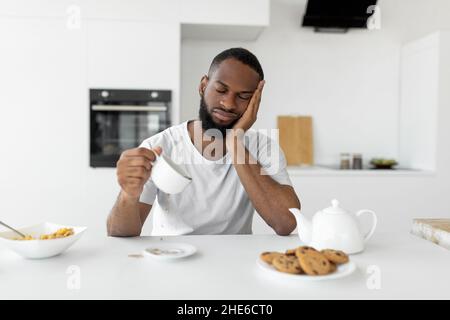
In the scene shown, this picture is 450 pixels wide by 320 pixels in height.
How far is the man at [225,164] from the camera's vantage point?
144cm

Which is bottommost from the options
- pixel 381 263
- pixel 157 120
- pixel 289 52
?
pixel 381 263

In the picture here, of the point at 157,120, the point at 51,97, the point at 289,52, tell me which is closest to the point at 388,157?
the point at 289,52

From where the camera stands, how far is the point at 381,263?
3.33 feet

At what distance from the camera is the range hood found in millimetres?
3217

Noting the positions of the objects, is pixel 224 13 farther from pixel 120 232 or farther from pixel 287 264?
pixel 287 264

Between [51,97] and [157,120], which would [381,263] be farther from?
[51,97]

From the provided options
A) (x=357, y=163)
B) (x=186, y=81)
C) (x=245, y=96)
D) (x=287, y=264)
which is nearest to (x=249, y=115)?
(x=245, y=96)

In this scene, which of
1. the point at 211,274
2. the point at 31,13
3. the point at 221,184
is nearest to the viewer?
the point at 211,274

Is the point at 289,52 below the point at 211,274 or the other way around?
the other way around

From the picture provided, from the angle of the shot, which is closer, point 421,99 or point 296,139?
point 421,99

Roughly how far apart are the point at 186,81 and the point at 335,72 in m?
1.25

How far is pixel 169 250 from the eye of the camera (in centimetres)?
107

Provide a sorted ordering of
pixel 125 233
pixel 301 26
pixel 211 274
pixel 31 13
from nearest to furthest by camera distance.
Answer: pixel 211 274 → pixel 125 233 → pixel 31 13 → pixel 301 26

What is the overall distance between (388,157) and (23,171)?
9.39 ft
